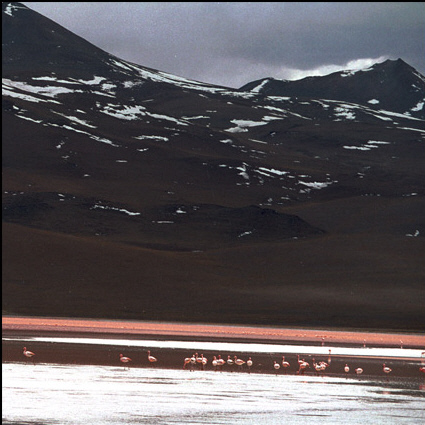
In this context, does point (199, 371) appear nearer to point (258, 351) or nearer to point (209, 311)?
point (258, 351)

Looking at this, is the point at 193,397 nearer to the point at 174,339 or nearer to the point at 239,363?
the point at 239,363

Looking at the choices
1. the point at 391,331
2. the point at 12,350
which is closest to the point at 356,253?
the point at 391,331

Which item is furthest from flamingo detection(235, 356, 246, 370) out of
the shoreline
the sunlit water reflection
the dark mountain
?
the dark mountain

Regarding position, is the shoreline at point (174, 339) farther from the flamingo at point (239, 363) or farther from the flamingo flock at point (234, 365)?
the flamingo at point (239, 363)

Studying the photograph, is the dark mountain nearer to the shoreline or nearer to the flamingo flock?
the shoreline

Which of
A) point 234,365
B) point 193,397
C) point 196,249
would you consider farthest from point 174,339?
point 196,249

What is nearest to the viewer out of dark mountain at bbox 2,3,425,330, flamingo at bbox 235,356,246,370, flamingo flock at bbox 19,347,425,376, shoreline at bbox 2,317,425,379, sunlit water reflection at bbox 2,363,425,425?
sunlit water reflection at bbox 2,363,425,425

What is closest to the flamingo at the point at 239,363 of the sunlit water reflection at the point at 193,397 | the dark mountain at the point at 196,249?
the sunlit water reflection at the point at 193,397

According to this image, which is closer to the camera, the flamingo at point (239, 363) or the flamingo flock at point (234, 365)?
the flamingo flock at point (234, 365)

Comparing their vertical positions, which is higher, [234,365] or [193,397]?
[234,365]
